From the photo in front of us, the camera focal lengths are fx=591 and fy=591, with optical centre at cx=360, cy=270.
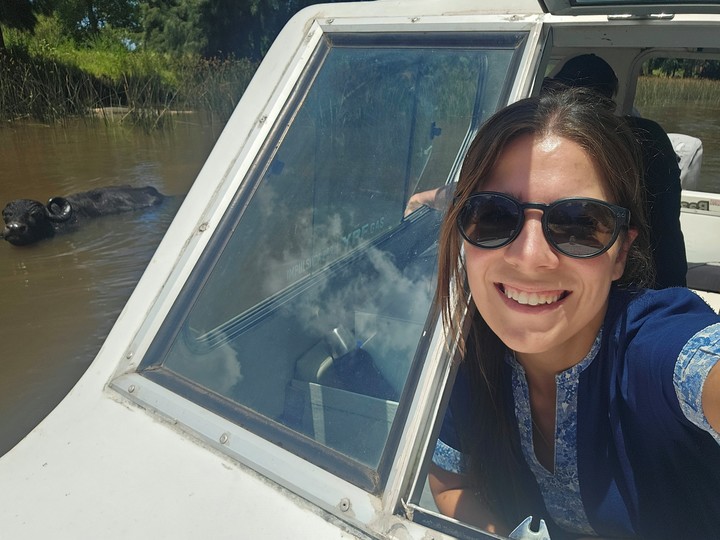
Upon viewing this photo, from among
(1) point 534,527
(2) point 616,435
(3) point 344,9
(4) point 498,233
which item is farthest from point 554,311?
(3) point 344,9

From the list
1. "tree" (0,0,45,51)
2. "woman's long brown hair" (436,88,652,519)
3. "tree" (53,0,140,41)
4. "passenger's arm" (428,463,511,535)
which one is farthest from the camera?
"tree" (53,0,140,41)

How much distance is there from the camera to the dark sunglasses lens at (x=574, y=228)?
1.04 m

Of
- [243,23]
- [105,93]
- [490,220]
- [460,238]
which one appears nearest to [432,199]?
[460,238]

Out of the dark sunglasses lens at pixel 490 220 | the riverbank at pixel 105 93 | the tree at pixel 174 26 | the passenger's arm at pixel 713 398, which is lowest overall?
the riverbank at pixel 105 93

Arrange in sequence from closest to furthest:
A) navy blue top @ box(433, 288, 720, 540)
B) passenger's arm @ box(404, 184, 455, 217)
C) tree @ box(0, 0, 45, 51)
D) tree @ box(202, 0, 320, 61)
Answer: navy blue top @ box(433, 288, 720, 540)
passenger's arm @ box(404, 184, 455, 217)
tree @ box(0, 0, 45, 51)
tree @ box(202, 0, 320, 61)

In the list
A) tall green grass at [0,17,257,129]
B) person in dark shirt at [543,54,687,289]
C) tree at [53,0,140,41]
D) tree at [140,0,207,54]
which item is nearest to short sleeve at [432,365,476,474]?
person in dark shirt at [543,54,687,289]

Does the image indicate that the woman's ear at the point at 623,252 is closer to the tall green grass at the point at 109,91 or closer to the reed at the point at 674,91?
the reed at the point at 674,91

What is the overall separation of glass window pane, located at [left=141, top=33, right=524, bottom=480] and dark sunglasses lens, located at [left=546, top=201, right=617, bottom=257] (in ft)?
1.23

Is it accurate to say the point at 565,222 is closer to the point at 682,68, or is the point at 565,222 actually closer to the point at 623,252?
the point at 623,252

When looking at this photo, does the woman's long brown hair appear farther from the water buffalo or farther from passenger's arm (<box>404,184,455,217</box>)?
the water buffalo

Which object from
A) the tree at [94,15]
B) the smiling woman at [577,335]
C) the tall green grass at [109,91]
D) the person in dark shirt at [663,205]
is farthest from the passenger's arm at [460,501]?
the tree at [94,15]

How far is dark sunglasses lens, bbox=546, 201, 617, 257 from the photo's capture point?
1044 mm

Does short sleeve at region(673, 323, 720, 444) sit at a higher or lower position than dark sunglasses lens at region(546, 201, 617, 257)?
lower

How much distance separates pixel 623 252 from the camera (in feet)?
3.76
